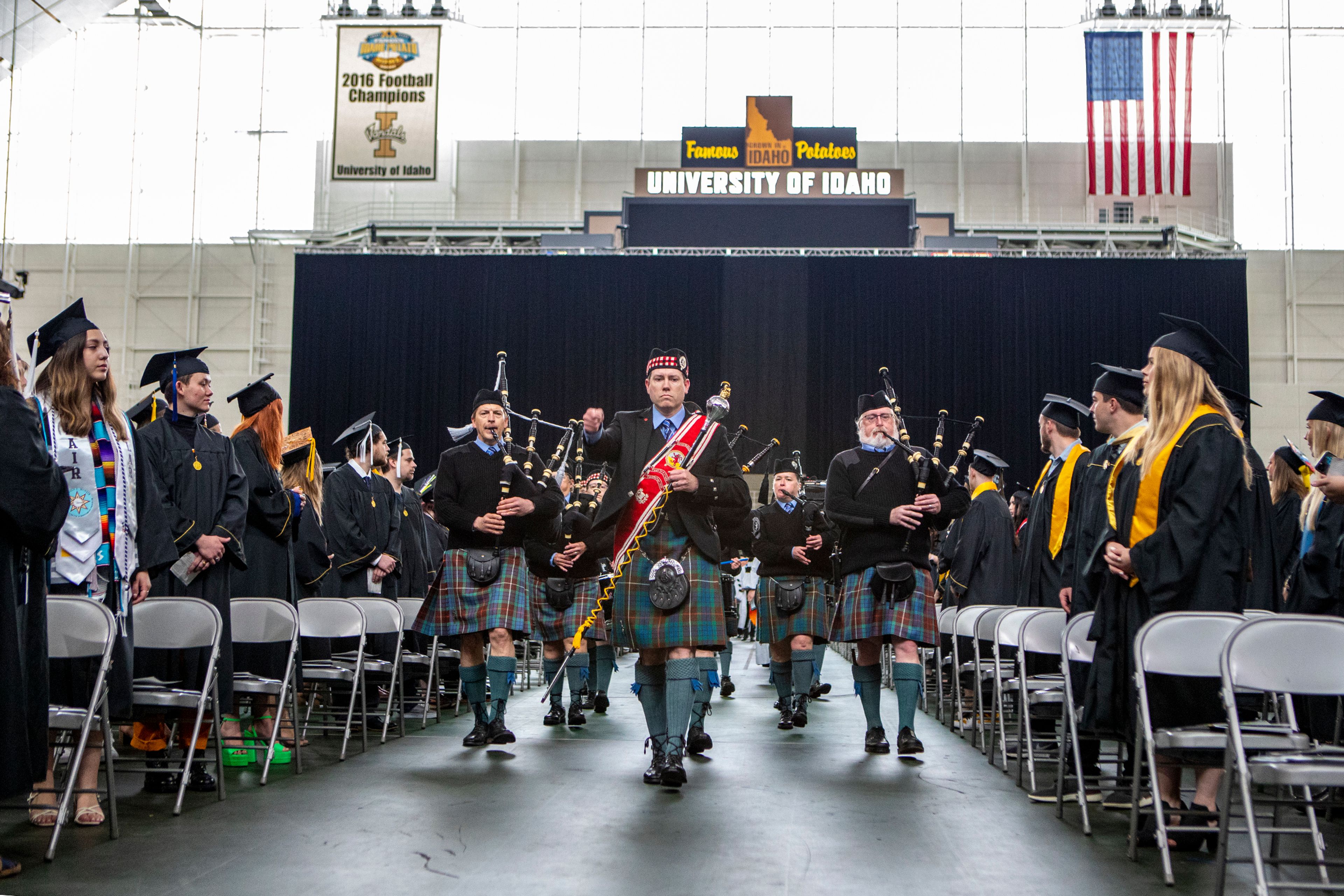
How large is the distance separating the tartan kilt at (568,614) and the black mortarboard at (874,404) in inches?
76.4

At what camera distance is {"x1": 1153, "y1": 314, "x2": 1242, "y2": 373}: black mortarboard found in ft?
12.3

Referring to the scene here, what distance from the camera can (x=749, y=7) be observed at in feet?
73.8

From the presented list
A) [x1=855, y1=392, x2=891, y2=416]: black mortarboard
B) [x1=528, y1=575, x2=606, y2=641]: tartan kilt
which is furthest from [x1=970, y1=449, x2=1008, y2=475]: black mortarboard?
[x1=528, y1=575, x2=606, y2=641]: tartan kilt

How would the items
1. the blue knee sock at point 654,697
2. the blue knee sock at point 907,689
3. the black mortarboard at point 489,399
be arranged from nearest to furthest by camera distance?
the blue knee sock at point 654,697, the blue knee sock at point 907,689, the black mortarboard at point 489,399

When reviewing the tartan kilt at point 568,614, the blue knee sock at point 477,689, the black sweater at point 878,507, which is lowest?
the blue knee sock at point 477,689

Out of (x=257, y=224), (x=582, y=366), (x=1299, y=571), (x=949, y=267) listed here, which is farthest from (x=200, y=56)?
(x=1299, y=571)

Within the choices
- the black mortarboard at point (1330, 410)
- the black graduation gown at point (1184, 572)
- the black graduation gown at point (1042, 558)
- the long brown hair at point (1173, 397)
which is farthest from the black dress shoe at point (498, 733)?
the black mortarboard at point (1330, 410)

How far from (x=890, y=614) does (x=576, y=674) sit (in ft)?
7.15

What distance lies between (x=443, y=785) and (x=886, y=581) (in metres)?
2.34

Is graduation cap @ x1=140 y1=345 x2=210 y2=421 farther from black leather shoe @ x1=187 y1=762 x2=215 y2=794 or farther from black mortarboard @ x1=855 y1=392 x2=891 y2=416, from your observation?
black mortarboard @ x1=855 y1=392 x2=891 y2=416

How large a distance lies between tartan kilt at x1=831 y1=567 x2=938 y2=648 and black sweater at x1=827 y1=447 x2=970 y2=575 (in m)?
0.07

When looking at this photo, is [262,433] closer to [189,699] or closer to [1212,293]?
[189,699]

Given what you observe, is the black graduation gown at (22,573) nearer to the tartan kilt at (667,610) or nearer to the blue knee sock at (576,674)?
the tartan kilt at (667,610)

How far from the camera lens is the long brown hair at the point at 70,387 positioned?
12.6 ft
